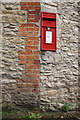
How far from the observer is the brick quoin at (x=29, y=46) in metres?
4.24

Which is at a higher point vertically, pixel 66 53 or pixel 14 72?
pixel 66 53

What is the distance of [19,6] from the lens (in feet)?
13.9

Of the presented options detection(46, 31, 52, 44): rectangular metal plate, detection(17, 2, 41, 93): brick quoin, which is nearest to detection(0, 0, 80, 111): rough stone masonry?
detection(17, 2, 41, 93): brick quoin

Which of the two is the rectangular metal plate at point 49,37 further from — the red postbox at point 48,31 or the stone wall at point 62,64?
the stone wall at point 62,64

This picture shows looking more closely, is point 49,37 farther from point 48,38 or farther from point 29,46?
point 29,46

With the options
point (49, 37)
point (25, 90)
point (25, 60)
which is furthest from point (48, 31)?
point (25, 90)

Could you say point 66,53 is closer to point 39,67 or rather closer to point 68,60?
point 68,60

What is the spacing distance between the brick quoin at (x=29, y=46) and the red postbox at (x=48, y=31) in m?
0.12

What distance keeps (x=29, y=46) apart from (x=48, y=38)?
0.42 metres

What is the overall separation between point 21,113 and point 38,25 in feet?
5.87

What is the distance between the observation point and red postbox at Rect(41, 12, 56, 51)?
428cm

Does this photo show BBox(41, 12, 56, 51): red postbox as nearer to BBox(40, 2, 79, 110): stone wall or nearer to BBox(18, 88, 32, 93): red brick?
BBox(40, 2, 79, 110): stone wall

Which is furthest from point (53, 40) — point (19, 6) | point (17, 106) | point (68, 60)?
point (17, 106)

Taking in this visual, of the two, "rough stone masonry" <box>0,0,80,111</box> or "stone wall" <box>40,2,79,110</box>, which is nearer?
"rough stone masonry" <box>0,0,80,111</box>
